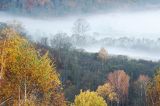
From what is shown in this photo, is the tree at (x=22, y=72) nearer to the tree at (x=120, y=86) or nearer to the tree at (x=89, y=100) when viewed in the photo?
the tree at (x=89, y=100)

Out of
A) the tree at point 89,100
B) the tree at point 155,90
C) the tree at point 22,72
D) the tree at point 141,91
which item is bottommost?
the tree at point 141,91

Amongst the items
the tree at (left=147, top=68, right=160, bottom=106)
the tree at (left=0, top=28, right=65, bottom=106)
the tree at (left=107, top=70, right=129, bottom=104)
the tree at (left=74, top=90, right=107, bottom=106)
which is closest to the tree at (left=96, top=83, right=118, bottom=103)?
the tree at (left=107, top=70, right=129, bottom=104)

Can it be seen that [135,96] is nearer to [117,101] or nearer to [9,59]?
[117,101]

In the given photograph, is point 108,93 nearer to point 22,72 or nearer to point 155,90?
point 155,90

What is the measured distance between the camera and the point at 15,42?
45.1 meters

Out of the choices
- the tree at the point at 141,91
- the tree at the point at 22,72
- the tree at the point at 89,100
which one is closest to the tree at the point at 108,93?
the tree at the point at 141,91

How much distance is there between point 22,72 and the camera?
45.8 metres

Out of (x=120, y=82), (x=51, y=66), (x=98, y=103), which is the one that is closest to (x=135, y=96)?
(x=120, y=82)

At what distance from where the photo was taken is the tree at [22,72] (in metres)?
44.9

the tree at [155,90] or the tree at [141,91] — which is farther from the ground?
the tree at [155,90]

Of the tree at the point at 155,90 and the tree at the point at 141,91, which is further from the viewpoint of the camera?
the tree at the point at 141,91

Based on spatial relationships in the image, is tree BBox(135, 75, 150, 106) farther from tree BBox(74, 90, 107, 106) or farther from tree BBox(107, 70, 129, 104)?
tree BBox(74, 90, 107, 106)

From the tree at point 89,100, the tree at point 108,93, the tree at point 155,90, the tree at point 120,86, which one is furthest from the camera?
the tree at point 120,86

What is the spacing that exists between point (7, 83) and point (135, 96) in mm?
131115
